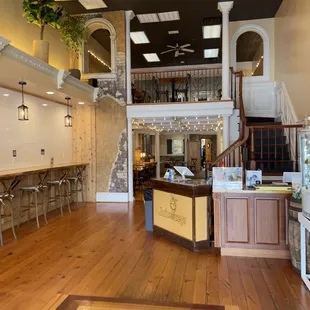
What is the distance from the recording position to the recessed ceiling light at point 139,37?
9.66m

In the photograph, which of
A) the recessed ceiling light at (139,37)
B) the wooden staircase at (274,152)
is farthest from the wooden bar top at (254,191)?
the recessed ceiling light at (139,37)

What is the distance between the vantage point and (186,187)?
174 inches

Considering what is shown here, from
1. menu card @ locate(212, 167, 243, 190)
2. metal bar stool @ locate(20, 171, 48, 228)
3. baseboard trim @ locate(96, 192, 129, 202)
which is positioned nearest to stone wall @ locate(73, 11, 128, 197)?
baseboard trim @ locate(96, 192, 129, 202)

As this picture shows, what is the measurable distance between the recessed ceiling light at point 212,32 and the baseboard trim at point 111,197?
5.65 metres

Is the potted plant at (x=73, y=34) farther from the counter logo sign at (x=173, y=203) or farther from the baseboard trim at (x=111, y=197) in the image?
the counter logo sign at (x=173, y=203)

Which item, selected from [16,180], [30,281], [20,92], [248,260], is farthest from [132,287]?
[20,92]

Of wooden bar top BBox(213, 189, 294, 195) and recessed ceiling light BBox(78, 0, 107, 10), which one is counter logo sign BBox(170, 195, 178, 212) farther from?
recessed ceiling light BBox(78, 0, 107, 10)

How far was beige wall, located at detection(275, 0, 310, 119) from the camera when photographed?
599 cm

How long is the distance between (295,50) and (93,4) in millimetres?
5008

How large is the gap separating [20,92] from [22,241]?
312cm

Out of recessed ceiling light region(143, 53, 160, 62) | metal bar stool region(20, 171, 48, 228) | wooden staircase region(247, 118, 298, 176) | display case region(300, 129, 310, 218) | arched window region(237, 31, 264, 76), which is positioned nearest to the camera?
display case region(300, 129, 310, 218)

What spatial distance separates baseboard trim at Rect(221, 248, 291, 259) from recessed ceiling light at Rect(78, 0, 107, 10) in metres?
6.61

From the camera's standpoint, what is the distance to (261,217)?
402 cm

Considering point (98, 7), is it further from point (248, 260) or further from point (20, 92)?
point (248, 260)
